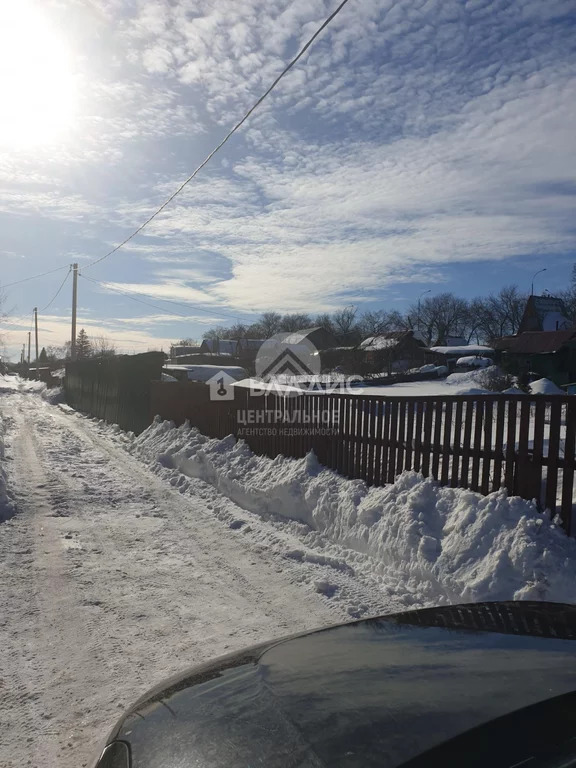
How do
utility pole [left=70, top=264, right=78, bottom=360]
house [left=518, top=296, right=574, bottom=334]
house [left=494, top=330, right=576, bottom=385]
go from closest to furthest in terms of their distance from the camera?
utility pole [left=70, top=264, right=78, bottom=360] < house [left=494, top=330, right=576, bottom=385] < house [left=518, top=296, right=574, bottom=334]

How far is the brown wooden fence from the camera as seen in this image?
5.06 metres

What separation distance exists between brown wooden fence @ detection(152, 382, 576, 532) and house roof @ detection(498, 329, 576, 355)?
38.9 meters

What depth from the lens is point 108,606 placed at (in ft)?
15.1

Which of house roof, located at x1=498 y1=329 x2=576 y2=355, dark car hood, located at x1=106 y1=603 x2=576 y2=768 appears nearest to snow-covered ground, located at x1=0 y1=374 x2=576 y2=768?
dark car hood, located at x1=106 y1=603 x2=576 y2=768

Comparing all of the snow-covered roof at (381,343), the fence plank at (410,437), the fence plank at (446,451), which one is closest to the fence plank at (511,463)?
the fence plank at (446,451)

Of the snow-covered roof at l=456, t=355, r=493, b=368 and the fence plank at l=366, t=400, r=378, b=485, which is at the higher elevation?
the snow-covered roof at l=456, t=355, r=493, b=368

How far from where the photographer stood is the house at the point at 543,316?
61219 mm

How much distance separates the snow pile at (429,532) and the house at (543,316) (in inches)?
2365

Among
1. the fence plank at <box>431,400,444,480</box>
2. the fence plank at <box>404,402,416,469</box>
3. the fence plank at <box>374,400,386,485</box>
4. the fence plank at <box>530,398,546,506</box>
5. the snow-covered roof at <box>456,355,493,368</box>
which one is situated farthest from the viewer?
the snow-covered roof at <box>456,355,493,368</box>

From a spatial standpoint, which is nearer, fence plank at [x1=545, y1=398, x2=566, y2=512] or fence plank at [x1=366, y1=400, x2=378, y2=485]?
fence plank at [x1=545, y1=398, x2=566, y2=512]

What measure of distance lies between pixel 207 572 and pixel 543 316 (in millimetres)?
64191

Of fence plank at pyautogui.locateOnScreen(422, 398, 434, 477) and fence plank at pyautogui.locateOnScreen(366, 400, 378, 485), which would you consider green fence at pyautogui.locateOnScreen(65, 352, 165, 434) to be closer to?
fence plank at pyautogui.locateOnScreen(366, 400, 378, 485)

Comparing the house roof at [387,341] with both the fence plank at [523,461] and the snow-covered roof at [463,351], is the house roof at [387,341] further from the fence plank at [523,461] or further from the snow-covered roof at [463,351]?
the fence plank at [523,461]

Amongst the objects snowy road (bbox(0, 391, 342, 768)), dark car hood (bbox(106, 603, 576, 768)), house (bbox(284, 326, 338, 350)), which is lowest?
snowy road (bbox(0, 391, 342, 768))
